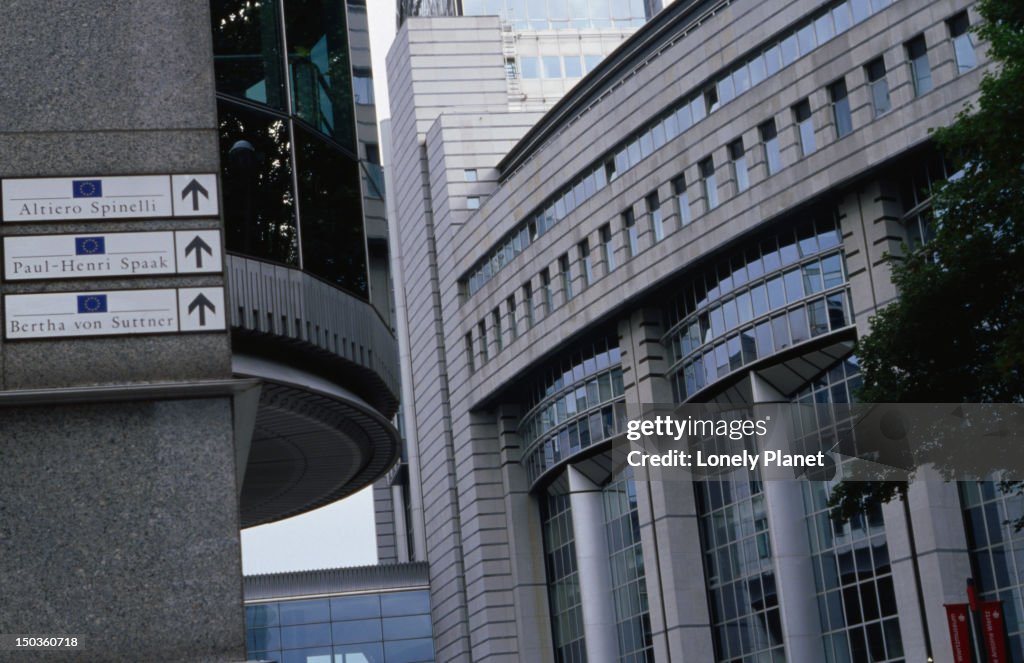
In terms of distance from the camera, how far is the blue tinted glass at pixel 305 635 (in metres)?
74.6

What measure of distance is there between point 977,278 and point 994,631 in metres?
20.9

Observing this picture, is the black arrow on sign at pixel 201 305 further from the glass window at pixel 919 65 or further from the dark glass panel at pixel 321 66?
the glass window at pixel 919 65

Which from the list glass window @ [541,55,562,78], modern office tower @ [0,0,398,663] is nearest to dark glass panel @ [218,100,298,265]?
modern office tower @ [0,0,398,663]

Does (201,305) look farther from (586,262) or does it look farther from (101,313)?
(586,262)

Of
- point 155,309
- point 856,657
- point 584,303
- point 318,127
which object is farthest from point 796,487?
point 155,309

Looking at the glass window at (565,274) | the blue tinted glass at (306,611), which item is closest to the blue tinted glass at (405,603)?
the blue tinted glass at (306,611)

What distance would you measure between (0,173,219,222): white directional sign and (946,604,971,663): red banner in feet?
111

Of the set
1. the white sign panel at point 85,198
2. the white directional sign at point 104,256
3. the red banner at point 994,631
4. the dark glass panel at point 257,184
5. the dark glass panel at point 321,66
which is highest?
the dark glass panel at point 321,66

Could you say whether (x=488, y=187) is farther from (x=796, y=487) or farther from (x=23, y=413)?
(x=23, y=413)

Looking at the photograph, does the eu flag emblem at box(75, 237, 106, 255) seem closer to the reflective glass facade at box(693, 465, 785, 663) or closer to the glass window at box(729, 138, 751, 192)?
the reflective glass facade at box(693, 465, 785, 663)

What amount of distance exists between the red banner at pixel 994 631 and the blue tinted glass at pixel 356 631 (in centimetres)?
4138

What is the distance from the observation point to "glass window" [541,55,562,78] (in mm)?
85875

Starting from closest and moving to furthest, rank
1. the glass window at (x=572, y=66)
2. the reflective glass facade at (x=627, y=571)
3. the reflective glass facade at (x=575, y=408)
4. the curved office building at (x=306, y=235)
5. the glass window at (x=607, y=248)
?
the curved office building at (x=306, y=235), the reflective glass facade at (x=627, y=571), the glass window at (x=607, y=248), the reflective glass facade at (x=575, y=408), the glass window at (x=572, y=66)

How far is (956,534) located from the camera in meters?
41.6
